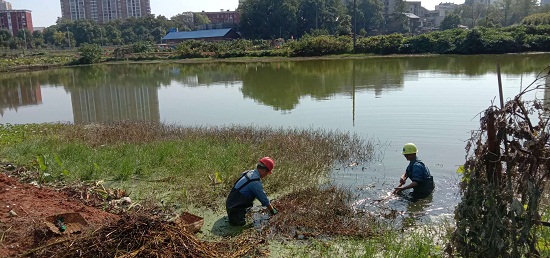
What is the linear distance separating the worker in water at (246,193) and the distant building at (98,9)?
16714 cm

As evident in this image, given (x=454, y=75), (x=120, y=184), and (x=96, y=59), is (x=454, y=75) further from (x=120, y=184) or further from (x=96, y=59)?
(x=96, y=59)

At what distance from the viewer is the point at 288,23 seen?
80.7 metres

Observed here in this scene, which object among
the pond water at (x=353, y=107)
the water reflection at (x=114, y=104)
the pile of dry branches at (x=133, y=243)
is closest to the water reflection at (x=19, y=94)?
the pond water at (x=353, y=107)

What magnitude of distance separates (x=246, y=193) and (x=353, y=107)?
11.4 metres

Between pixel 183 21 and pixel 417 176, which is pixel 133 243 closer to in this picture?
pixel 417 176

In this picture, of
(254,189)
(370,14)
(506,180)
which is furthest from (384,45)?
(506,180)

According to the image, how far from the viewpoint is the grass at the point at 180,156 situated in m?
7.94

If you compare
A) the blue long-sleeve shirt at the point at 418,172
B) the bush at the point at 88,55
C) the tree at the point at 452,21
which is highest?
the tree at the point at 452,21

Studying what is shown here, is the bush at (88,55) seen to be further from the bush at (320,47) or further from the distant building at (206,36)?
the distant building at (206,36)

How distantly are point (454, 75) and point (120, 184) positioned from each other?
2337 cm

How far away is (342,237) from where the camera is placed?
5.72 m

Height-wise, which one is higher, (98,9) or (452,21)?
(98,9)

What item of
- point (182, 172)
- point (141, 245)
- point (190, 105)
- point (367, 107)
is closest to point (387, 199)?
point (182, 172)

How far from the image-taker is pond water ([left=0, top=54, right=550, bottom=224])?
359 inches
